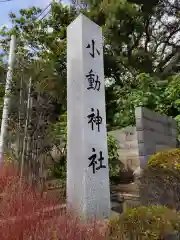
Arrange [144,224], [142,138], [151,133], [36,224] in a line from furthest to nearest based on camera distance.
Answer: [151,133] → [142,138] → [144,224] → [36,224]

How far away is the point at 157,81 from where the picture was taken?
814 centimetres

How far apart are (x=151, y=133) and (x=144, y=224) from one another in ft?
11.5

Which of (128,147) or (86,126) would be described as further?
(128,147)

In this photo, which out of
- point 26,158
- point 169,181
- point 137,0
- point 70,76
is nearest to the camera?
point 169,181

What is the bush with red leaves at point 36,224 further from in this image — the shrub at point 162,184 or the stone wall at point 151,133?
the stone wall at point 151,133

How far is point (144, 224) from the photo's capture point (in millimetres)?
2248

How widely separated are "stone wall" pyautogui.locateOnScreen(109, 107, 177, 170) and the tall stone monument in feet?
5.83

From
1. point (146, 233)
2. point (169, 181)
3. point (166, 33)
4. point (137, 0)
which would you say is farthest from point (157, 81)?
point (146, 233)

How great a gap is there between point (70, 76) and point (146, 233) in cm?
254

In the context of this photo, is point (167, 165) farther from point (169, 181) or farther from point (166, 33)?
point (166, 33)

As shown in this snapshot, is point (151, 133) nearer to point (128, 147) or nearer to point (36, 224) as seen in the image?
point (128, 147)

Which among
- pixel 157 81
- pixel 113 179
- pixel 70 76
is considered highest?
pixel 157 81

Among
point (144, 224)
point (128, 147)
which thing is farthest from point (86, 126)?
point (128, 147)

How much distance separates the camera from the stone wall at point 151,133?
529 cm
